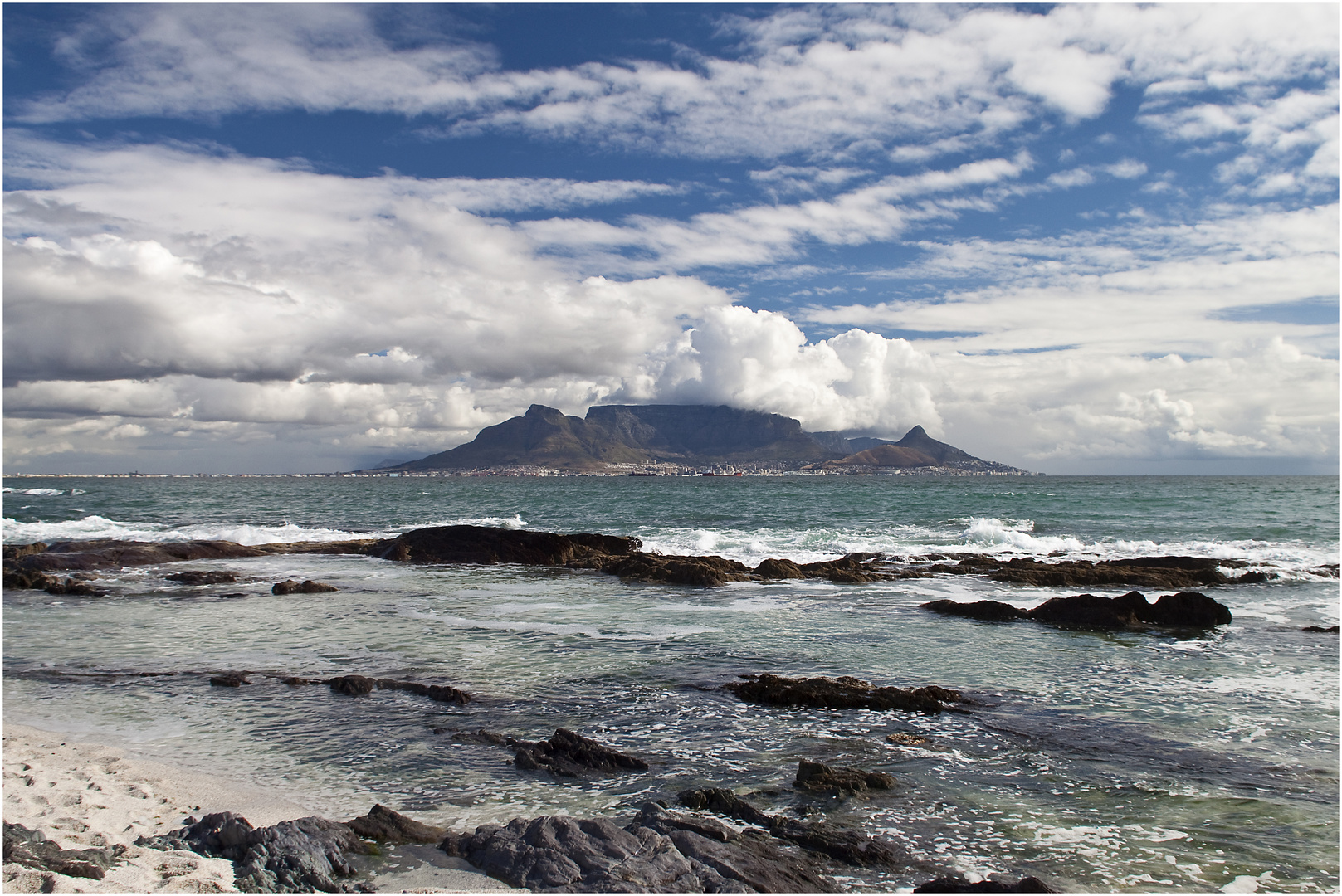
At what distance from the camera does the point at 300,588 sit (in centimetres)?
2227

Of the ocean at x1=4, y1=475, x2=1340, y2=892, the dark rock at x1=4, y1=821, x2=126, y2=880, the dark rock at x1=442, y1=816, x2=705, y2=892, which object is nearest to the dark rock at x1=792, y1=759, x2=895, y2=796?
the ocean at x1=4, y1=475, x2=1340, y2=892

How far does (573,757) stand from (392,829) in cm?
236

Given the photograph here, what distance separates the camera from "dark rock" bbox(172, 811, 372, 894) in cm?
588

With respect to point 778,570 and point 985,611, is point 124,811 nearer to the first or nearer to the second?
point 985,611

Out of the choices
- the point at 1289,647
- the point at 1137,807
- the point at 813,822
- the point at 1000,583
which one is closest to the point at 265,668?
the point at 813,822

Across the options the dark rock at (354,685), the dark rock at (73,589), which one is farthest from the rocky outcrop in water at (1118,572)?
the dark rock at (73,589)

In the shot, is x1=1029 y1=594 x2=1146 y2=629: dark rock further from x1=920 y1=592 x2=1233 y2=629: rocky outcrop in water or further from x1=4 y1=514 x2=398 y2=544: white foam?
x1=4 y1=514 x2=398 y2=544: white foam

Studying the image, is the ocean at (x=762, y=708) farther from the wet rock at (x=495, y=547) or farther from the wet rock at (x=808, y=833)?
the wet rock at (x=495, y=547)

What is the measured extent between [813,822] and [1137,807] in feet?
11.6

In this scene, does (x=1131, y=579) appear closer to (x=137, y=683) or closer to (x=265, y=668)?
(x=265, y=668)

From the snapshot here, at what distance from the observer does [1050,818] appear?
7.40 meters

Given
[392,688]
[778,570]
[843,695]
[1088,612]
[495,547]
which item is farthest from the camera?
[495,547]

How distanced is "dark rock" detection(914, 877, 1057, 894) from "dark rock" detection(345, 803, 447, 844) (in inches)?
167

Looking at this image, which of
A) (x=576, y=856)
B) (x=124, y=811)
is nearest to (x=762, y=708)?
(x=576, y=856)
